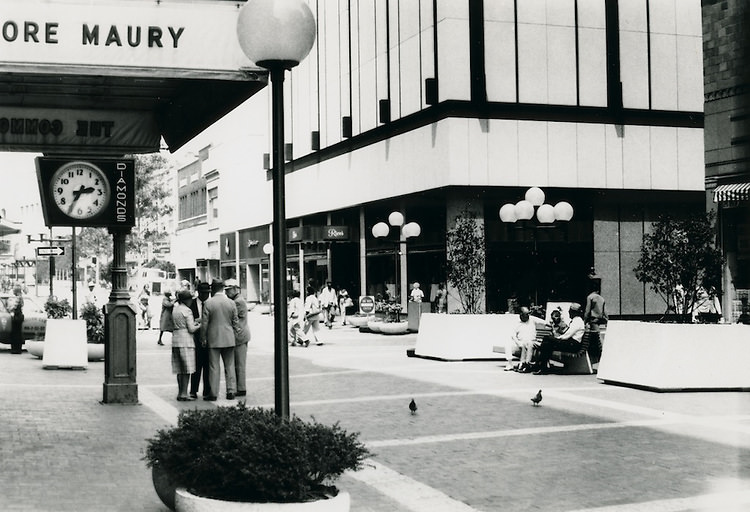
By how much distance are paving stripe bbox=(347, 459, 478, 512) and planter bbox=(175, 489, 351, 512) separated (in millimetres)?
1042

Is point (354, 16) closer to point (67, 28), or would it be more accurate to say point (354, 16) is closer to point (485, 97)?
point (485, 97)

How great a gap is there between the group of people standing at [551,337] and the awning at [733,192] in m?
5.77

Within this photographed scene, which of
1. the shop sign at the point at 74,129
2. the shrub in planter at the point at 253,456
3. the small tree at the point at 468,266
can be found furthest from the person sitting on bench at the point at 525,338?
the shrub in planter at the point at 253,456

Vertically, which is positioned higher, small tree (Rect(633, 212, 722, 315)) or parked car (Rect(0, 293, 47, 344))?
small tree (Rect(633, 212, 722, 315))

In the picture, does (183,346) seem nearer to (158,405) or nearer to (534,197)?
(158,405)

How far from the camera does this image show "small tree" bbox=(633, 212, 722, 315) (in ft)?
49.7

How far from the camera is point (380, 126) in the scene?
124 feet

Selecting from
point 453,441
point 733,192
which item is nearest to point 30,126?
point 453,441

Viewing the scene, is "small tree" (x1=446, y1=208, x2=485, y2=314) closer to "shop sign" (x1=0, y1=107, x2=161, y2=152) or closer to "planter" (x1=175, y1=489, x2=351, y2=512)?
"shop sign" (x1=0, y1=107, x2=161, y2=152)

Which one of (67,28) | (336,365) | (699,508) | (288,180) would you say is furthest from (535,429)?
(288,180)

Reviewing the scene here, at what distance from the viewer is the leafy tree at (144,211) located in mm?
54688

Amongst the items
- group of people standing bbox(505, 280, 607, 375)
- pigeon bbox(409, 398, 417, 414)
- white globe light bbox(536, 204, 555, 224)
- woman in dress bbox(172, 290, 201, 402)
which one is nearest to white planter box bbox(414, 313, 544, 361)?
group of people standing bbox(505, 280, 607, 375)

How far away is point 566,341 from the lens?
1748 centimetres

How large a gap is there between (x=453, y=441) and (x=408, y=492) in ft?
8.06
